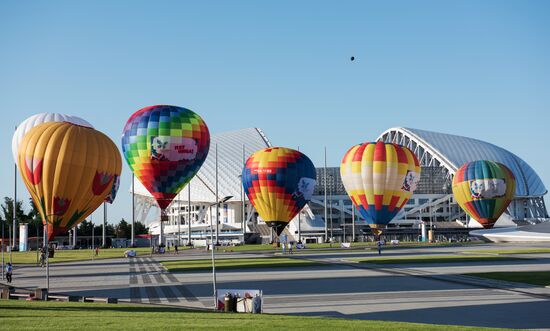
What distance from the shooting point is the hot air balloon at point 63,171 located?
2122 inches

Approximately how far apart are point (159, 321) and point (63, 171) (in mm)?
35435

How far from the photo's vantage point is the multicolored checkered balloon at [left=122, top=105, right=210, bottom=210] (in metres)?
71.6

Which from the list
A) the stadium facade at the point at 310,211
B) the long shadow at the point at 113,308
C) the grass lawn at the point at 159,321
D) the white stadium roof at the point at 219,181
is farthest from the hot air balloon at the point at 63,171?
the white stadium roof at the point at 219,181

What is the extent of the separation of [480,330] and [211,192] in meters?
165

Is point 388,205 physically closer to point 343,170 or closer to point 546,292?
point 343,170

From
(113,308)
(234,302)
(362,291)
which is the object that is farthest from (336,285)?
(113,308)

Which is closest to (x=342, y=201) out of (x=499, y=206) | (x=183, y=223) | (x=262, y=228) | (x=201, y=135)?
(x=262, y=228)

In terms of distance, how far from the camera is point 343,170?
83.9m

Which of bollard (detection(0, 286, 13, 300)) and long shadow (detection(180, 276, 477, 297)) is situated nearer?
bollard (detection(0, 286, 13, 300))

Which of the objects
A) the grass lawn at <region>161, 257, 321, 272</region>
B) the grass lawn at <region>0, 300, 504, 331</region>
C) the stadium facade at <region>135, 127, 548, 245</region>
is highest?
the stadium facade at <region>135, 127, 548, 245</region>

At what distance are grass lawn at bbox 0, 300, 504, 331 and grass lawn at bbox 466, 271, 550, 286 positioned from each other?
1904 centimetres

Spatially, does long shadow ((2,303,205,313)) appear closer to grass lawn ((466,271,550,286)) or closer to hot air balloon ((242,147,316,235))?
grass lawn ((466,271,550,286))

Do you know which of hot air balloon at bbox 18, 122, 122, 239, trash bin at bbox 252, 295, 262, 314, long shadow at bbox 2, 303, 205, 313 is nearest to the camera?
trash bin at bbox 252, 295, 262, 314

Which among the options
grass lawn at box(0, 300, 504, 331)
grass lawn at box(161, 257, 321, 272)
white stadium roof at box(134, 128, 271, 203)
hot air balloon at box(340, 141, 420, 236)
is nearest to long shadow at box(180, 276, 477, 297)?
grass lawn at box(0, 300, 504, 331)
